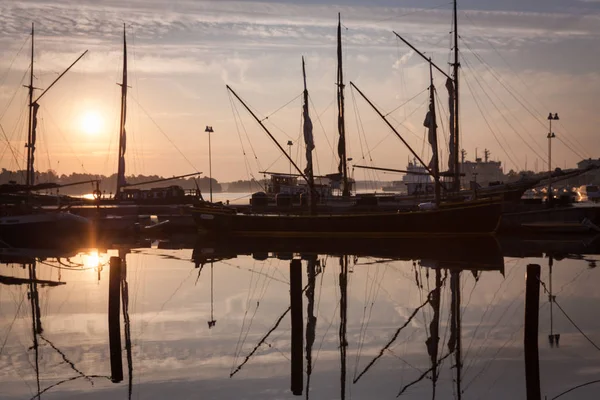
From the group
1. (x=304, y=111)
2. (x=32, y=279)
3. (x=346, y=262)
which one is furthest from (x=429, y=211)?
(x=32, y=279)

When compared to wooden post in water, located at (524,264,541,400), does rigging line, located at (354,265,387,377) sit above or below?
below

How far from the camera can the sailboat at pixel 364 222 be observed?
52.8 metres

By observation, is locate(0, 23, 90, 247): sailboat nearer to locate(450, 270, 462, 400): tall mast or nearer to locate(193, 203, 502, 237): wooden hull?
locate(193, 203, 502, 237): wooden hull

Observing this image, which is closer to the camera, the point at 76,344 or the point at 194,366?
the point at 194,366

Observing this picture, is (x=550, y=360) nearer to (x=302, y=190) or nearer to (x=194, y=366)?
(x=194, y=366)

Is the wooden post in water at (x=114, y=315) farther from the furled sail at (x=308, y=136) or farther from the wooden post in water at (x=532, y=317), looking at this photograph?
the furled sail at (x=308, y=136)

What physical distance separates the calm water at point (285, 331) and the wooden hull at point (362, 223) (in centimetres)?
1427

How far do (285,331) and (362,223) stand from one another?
113ft

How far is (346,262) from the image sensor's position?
39.7 metres

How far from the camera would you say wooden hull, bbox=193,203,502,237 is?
173 ft

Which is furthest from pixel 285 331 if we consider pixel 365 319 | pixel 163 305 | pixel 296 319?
pixel 163 305

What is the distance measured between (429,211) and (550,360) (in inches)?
1421

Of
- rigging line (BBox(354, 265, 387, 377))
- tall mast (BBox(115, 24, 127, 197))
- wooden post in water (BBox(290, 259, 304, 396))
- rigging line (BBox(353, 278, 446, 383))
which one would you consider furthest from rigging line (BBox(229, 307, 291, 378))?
tall mast (BBox(115, 24, 127, 197))

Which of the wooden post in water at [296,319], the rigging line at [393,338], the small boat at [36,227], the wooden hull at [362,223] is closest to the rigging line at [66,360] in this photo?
the wooden post in water at [296,319]
